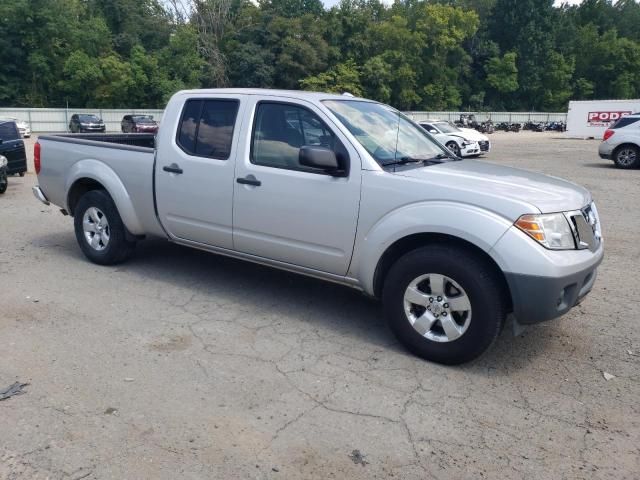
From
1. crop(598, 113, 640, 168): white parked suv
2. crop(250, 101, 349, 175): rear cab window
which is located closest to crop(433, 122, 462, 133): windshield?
crop(598, 113, 640, 168): white parked suv

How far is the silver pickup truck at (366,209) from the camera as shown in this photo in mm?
3904

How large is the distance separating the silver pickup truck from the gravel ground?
488 millimetres

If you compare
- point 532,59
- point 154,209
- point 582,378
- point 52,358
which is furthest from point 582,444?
point 532,59

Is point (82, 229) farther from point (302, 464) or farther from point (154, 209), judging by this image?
point (302, 464)

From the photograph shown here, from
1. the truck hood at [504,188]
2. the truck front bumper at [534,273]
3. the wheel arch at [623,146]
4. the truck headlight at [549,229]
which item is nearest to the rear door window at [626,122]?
the wheel arch at [623,146]

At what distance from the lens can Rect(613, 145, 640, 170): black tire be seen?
17.8 m

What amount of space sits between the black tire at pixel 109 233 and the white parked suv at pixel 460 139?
1709 centimetres

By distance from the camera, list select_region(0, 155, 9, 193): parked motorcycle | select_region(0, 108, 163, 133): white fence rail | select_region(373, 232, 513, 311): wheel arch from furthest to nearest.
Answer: select_region(0, 108, 163, 133): white fence rail → select_region(0, 155, 9, 193): parked motorcycle → select_region(373, 232, 513, 311): wheel arch

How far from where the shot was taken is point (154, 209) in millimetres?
5785

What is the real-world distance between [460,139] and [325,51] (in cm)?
4689

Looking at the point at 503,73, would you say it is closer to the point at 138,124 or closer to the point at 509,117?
the point at 509,117

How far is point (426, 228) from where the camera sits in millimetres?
4105

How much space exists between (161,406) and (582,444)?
2453mm

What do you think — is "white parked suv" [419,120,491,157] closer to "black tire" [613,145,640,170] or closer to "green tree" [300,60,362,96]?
"black tire" [613,145,640,170]
